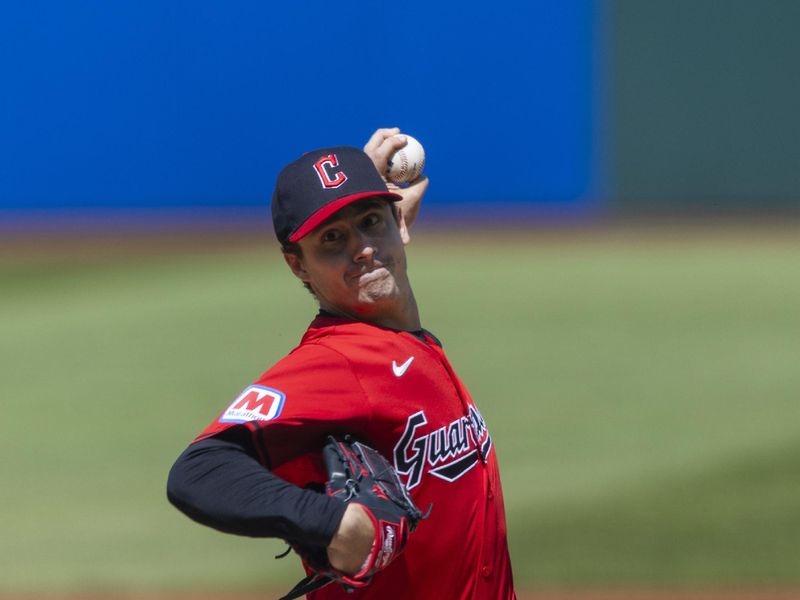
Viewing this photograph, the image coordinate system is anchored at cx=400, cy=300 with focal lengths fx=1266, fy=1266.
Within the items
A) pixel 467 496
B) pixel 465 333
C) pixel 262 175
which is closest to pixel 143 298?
pixel 262 175

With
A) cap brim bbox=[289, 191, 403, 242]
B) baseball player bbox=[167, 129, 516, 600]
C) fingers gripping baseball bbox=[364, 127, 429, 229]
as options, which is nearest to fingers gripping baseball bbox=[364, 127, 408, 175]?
fingers gripping baseball bbox=[364, 127, 429, 229]

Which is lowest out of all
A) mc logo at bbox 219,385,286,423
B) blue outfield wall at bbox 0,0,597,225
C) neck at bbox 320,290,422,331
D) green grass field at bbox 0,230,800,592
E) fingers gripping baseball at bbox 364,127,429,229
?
mc logo at bbox 219,385,286,423

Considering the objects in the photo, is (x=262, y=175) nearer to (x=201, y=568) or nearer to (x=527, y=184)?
(x=527, y=184)

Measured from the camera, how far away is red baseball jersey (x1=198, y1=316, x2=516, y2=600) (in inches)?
106

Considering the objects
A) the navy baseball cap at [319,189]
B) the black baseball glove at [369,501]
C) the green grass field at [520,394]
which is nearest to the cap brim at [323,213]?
the navy baseball cap at [319,189]

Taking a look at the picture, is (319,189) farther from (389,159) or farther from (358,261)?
(389,159)

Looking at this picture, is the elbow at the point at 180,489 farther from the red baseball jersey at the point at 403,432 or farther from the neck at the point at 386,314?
the neck at the point at 386,314

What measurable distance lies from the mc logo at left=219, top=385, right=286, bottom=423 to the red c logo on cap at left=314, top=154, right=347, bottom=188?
0.53 meters

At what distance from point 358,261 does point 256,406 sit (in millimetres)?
515

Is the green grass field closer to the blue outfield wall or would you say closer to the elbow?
the blue outfield wall

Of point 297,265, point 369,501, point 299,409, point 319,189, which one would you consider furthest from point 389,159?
point 369,501

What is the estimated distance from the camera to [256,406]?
265cm

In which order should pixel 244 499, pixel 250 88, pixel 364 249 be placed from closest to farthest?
pixel 244 499 < pixel 364 249 < pixel 250 88

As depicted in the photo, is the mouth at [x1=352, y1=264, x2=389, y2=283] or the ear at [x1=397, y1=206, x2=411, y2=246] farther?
the ear at [x1=397, y1=206, x2=411, y2=246]
